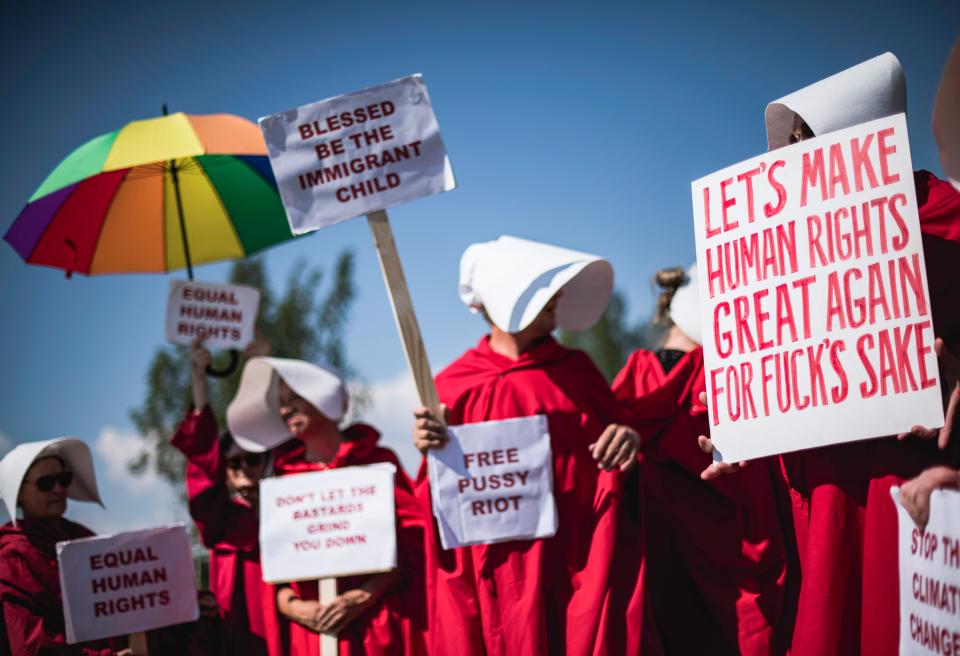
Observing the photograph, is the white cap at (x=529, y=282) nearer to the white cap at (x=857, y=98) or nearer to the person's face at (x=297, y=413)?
the person's face at (x=297, y=413)

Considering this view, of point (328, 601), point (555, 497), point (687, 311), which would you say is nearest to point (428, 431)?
point (555, 497)

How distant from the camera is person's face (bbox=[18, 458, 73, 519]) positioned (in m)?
4.93

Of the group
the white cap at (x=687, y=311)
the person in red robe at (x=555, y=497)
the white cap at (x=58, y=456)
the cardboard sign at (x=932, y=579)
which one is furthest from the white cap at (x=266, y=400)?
the cardboard sign at (x=932, y=579)

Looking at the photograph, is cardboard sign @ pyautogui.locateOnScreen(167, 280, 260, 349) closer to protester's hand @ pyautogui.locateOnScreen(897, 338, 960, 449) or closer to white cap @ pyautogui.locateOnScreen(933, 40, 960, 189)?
white cap @ pyautogui.locateOnScreen(933, 40, 960, 189)

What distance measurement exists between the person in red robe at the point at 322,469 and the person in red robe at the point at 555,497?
0.37 metres

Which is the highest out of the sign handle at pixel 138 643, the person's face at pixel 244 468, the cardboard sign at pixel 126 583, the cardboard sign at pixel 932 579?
the person's face at pixel 244 468

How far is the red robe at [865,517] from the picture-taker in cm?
254

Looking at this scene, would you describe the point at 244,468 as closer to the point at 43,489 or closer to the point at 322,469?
the point at 322,469

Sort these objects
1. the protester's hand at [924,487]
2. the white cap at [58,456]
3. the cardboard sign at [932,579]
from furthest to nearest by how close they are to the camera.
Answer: the white cap at [58,456]
the protester's hand at [924,487]
the cardboard sign at [932,579]

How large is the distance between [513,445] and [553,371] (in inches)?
21.7

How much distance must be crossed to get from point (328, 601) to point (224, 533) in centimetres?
114

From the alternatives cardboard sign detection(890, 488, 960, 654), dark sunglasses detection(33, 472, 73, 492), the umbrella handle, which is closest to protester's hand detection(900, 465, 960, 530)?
cardboard sign detection(890, 488, 960, 654)

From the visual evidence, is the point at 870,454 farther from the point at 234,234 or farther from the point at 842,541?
the point at 234,234

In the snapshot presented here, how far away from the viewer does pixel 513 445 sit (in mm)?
3979
